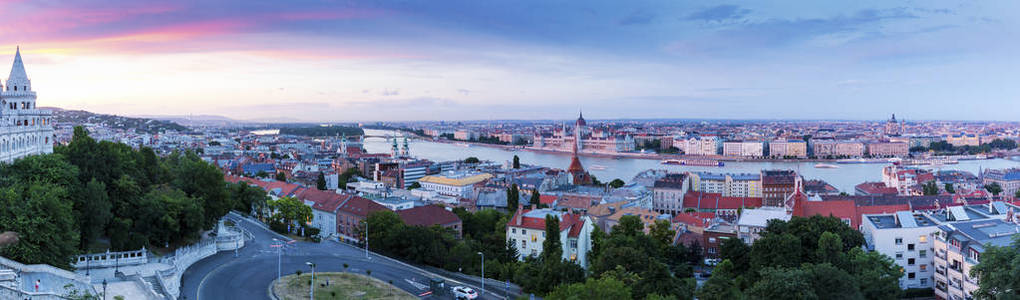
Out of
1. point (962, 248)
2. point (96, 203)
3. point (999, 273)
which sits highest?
point (96, 203)

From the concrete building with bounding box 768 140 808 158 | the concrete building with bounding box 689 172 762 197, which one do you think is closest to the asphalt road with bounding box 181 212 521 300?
the concrete building with bounding box 689 172 762 197

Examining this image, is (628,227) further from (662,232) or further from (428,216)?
(428,216)

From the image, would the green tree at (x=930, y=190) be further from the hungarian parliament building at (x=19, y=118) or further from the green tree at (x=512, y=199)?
the hungarian parliament building at (x=19, y=118)

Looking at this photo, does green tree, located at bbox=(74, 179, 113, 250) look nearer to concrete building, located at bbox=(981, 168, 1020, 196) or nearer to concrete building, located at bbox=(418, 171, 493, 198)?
concrete building, located at bbox=(418, 171, 493, 198)

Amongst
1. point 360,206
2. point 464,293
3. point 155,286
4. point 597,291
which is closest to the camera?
point 597,291

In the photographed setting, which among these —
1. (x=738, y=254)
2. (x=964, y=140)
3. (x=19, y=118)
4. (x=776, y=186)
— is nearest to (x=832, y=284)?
(x=738, y=254)

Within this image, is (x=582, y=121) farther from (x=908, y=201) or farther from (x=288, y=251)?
(x=288, y=251)

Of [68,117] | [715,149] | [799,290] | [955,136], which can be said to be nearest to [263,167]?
[799,290]
